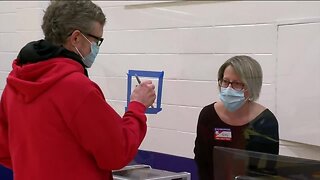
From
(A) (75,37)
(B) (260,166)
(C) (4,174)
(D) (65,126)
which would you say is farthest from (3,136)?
(C) (4,174)

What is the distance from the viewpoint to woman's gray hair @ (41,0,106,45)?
1624mm

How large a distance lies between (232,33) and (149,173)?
2.83 feet

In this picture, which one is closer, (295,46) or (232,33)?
(295,46)

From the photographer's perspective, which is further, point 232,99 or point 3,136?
point 232,99

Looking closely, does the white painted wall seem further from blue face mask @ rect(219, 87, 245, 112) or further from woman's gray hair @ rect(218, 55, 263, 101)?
blue face mask @ rect(219, 87, 245, 112)

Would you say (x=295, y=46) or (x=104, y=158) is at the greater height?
(x=295, y=46)

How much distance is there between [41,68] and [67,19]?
0.21m

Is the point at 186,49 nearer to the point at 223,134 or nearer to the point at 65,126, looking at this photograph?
the point at 223,134

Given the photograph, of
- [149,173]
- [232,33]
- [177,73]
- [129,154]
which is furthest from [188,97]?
[129,154]

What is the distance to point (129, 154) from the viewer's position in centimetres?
154

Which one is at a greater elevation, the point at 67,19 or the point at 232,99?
the point at 67,19

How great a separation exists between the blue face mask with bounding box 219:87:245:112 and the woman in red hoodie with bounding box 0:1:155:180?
0.59 m

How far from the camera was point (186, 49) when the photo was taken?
2.54 metres

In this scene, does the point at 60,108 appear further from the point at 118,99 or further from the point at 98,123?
the point at 118,99
